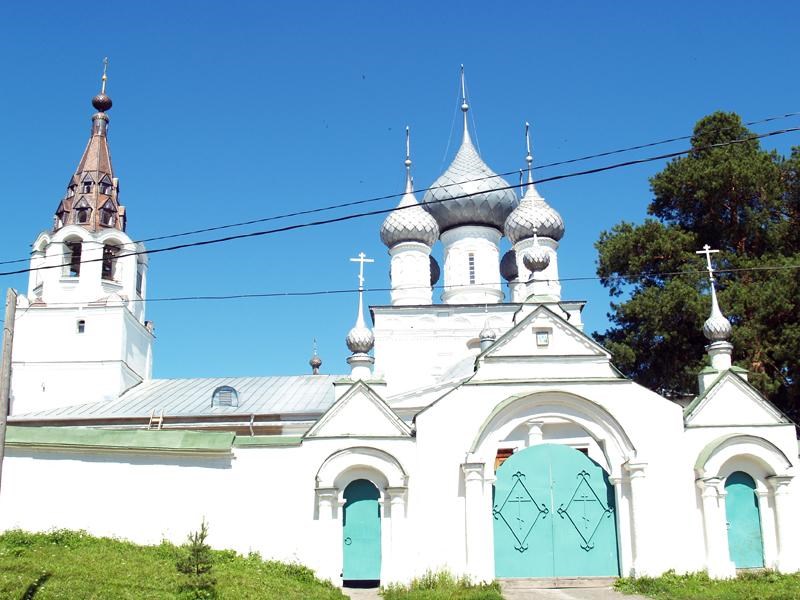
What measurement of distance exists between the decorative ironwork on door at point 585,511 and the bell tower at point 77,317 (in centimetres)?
1596

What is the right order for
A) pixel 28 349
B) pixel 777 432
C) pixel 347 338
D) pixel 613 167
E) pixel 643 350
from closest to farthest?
pixel 613 167
pixel 777 432
pixel 347 338
pixel 643 350
pixel 28 349

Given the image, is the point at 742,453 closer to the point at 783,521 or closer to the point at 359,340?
the point at 783,521

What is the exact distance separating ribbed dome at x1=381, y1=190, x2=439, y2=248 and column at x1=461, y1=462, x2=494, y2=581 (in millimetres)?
13382

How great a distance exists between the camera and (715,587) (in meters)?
11.4

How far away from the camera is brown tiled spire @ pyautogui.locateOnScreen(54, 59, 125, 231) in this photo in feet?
84.4

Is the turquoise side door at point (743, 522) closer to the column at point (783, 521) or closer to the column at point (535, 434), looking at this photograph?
the column at point (783, 521)

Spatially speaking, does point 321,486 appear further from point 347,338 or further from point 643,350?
point 643,350

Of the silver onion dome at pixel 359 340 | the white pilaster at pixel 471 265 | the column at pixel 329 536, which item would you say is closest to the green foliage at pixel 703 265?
the white pilaster at pixel 471 265

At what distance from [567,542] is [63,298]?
18.0m

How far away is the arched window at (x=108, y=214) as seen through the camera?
84.7 feet

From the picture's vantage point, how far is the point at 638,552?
12.1 m

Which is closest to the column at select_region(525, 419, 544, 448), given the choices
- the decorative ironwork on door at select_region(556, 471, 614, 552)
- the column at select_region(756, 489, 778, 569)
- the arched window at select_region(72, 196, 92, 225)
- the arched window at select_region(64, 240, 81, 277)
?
the decorative ironwork on door at select_region(556, 471, 614, 552)

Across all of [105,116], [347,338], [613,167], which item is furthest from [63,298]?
[613,167]

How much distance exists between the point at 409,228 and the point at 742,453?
14.0 m
